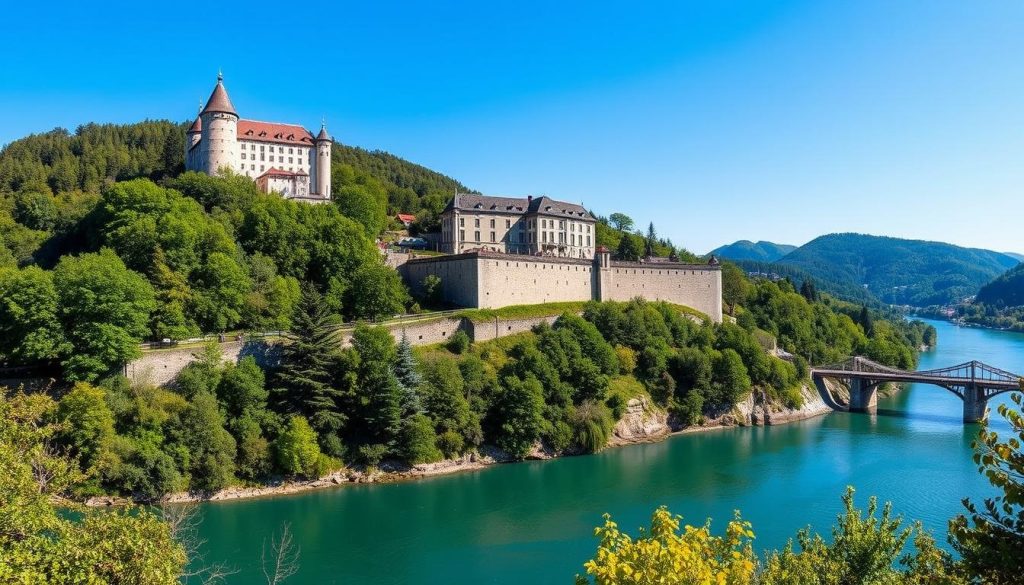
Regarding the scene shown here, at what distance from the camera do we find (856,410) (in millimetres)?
43688

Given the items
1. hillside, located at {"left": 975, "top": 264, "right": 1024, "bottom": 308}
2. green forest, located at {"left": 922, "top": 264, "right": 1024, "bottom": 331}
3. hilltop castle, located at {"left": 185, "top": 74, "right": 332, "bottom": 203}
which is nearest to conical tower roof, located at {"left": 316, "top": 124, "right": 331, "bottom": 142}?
hilltop castle, located at {"left": 185, "top": 74, "right": 332, "bottom": 203}

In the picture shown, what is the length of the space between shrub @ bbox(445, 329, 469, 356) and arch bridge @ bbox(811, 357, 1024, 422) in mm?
25063

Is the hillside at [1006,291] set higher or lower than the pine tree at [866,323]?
higher

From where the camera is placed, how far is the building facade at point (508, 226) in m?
45.8

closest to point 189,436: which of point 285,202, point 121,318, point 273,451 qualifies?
point 273,451

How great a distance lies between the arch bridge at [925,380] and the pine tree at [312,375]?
32.1m

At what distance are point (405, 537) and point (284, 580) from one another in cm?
421

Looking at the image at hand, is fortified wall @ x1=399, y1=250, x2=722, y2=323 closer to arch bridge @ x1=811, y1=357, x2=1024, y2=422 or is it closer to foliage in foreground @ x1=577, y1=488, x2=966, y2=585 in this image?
arch bridge @ x1=811, y1=357, x2=1024, y2=422

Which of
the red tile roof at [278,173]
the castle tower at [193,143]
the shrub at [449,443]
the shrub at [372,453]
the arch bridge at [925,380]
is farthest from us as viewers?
the castle tower at [193,143]

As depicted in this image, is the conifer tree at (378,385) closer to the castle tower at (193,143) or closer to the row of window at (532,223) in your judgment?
the row of window at (532,223)

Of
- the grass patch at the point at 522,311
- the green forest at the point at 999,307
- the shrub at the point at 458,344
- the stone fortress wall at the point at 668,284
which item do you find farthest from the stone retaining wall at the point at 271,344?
the green forest at the point at 999,307

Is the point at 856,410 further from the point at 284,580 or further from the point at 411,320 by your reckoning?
the point at 284,580

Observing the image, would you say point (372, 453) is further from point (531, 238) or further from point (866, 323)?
point (866, 323)

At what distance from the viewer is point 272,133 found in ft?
163
